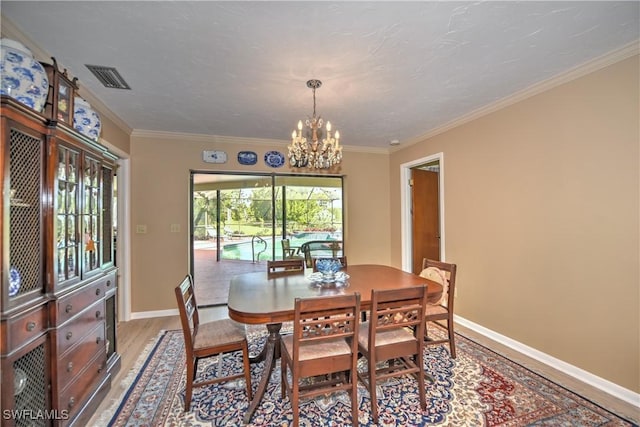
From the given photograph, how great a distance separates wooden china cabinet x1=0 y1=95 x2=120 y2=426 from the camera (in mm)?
1304

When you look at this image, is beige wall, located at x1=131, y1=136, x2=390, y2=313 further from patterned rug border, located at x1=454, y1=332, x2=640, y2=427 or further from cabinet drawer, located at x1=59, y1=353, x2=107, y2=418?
patterned rug border, located at x1=454, y1=332, x2=640, y2=427

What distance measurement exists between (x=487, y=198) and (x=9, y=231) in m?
3.77

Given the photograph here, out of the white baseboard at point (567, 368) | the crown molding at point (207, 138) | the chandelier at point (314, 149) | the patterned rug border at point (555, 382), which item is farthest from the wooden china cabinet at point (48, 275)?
the white baseboard at point (567, 368)

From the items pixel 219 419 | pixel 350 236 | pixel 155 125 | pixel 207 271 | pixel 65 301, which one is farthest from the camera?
pixel 350 236

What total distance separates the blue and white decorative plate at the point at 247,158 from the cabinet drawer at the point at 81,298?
235 centimetres

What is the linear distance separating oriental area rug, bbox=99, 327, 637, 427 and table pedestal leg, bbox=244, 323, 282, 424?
0.19ft

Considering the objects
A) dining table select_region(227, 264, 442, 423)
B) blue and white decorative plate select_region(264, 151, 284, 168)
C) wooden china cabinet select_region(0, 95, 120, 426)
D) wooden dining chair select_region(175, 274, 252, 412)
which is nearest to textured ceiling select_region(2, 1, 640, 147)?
wooden china cabinet select_region(0, 95, 120, 426)

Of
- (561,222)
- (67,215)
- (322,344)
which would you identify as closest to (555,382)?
(561,222)

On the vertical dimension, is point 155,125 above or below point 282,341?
above

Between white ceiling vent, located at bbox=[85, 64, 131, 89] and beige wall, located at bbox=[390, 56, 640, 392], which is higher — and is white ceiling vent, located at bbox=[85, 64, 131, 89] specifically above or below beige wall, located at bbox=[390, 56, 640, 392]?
above

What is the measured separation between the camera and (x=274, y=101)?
277 centimetres

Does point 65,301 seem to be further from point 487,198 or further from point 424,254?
point 424,254

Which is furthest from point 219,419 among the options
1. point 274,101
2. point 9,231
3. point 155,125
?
point 155,125

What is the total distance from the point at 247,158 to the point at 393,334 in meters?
3.20
